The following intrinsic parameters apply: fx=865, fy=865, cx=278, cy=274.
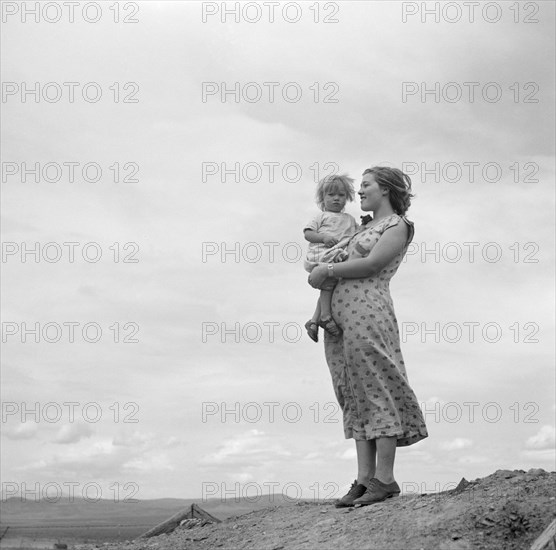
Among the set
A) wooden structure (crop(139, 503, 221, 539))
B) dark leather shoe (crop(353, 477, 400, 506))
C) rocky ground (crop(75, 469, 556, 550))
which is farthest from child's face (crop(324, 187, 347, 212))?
wooden structure (crop(139, 503, 221, 539))

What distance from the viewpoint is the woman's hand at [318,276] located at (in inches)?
335

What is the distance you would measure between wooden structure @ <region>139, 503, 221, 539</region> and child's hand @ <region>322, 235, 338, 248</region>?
3961 millimetres

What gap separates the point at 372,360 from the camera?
8469 mm

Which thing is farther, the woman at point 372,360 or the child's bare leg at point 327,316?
the child's bare leg at point 327,316

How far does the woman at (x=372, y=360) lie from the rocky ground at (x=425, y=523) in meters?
0.46

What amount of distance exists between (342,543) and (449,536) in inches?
37.7

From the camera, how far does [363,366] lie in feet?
27.8

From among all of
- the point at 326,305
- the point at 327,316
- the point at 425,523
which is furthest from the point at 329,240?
the point at 425,523

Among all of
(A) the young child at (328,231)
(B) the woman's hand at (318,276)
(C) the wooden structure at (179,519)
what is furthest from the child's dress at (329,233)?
(C) the wooden structure at (179,519)

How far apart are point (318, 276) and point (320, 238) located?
0.39 m

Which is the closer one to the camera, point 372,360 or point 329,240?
point 372,360

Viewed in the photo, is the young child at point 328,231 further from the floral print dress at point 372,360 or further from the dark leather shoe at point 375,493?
the dark leather shoe at point 375,493

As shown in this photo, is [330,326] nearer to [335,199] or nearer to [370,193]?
[335,199]

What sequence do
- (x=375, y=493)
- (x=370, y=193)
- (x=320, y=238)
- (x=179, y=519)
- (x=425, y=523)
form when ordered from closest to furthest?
(x=425, y=523) < (x=375, y=493) < (x=320, y=238) < (x=370, y=193) < (x=179, y=519)
